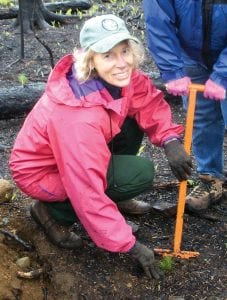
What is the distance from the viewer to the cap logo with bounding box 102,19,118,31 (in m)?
2.70

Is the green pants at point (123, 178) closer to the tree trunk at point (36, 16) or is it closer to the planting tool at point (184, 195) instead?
the planting tool at point (184, 195)

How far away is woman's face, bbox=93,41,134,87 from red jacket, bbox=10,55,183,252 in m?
0.08

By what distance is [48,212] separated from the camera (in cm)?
331

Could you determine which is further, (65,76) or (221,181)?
(221,181)

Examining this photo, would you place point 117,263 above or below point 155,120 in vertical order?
below

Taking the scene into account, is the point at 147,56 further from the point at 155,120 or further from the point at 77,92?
the point at 77,92

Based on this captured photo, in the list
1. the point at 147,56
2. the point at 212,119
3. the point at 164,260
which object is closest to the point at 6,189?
the point at 164,260

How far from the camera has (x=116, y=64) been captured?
2.75 meters

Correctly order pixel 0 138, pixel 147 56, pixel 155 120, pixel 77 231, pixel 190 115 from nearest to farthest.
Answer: pixel 190 115 → pixel 155 120 → pixel 77 231 → pixel 0 138 → pixel 147 56

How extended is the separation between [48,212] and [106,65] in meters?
1.15

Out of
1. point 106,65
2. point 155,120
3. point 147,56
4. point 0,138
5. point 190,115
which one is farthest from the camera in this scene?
point 147,56

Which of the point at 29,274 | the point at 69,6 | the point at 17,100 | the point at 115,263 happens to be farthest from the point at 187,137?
the point at 69,6

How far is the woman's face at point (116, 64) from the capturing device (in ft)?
8.97

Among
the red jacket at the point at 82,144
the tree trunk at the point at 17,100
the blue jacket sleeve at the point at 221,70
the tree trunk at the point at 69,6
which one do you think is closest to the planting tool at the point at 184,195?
the blue jacket sleeve at the point at 221,70
